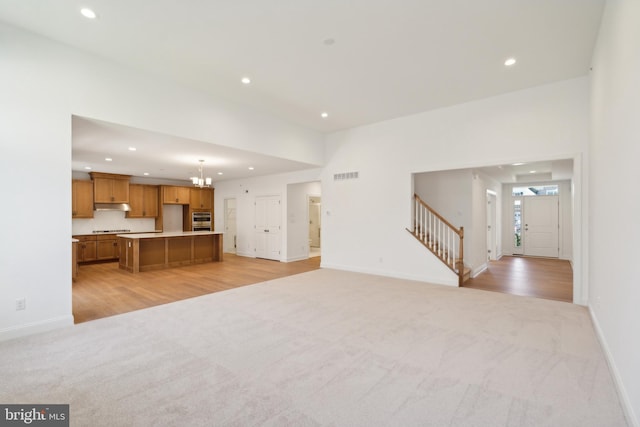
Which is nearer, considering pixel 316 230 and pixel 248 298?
pixel 248 298

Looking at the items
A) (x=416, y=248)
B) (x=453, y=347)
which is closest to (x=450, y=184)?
(x=416, y=248)

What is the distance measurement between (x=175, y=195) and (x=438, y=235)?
8675 mm

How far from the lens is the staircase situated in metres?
5.80

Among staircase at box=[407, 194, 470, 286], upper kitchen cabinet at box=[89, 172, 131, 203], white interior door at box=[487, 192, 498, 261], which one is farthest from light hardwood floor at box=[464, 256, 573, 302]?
upper kitchen cabinet at box=[89, 172, 131, 203]

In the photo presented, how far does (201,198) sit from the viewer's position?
10.8 metres

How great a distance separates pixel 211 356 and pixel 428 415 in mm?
1953

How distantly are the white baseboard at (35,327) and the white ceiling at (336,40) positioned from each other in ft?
11.0

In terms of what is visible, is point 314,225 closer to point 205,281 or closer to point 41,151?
point 205,281

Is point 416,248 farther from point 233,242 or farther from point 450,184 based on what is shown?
point 233,242

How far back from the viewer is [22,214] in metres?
3.25

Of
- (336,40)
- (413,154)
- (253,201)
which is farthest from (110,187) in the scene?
(413,154)

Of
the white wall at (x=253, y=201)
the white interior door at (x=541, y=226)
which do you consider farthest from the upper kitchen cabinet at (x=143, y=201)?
the white interior door at (x=541, y=226)

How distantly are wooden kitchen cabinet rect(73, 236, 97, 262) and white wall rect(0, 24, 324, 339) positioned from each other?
5.83 metres

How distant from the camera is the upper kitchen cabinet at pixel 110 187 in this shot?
8461mm
